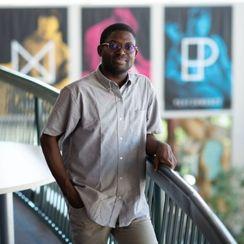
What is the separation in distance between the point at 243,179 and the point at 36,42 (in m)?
6.14

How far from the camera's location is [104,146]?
207 cm

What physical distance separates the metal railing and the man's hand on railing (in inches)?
1.1

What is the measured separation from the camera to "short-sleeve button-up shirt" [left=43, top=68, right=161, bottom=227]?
2057 mm

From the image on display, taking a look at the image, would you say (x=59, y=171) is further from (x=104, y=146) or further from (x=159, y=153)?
(x=159, y=153)

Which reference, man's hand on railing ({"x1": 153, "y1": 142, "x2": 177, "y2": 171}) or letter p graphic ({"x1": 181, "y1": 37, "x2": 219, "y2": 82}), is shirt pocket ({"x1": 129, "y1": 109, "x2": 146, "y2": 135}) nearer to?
man's hand on railing ({"x1": 153, "y1": 142, "x2": 177, "y2": 171})

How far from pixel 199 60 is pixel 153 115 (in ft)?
42.4

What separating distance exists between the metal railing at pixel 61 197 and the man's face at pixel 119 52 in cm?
40

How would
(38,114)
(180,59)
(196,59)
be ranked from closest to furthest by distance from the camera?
(38,114) → (180,59) → (196,59)

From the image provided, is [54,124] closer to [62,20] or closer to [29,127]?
[29,127]

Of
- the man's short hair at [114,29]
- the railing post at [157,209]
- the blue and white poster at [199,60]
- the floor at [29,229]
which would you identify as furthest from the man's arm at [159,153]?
the blue and white poster at [199,60]

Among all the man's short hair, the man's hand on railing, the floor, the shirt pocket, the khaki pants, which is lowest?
the floor

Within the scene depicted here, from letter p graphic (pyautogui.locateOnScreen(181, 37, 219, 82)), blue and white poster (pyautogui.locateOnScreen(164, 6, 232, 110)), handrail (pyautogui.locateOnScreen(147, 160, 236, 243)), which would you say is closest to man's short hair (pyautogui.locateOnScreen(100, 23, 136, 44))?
handrail (pyautogui.locateOnScreen(147, 160, 236, 243))

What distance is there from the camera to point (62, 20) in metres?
14.1

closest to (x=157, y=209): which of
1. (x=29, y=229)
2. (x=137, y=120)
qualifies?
(x=137, y=120)
